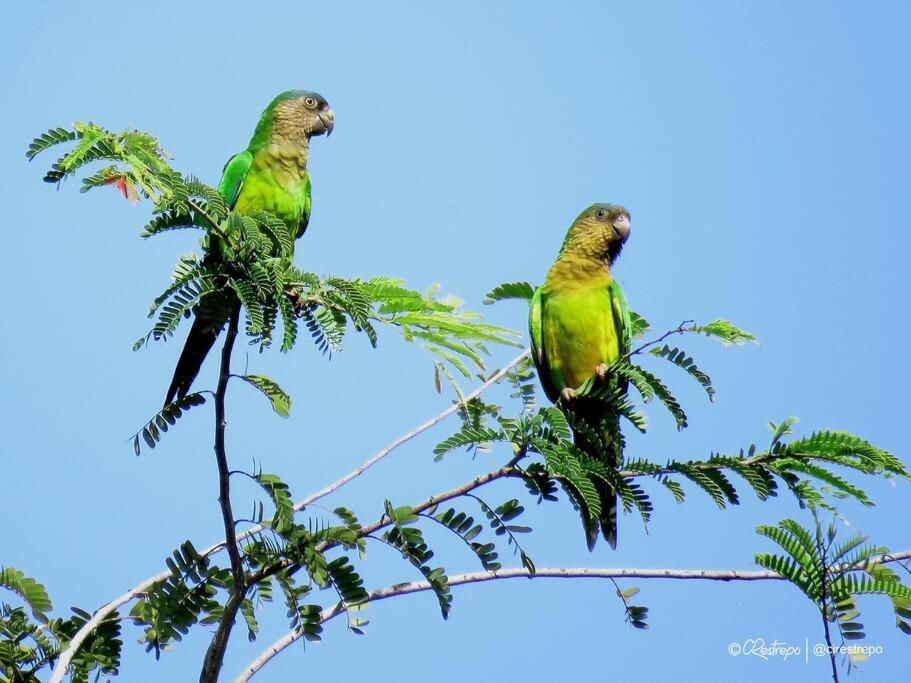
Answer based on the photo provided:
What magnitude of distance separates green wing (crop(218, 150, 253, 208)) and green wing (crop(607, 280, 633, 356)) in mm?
2577

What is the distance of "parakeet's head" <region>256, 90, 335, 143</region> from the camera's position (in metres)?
6.68

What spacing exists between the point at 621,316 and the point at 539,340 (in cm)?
52

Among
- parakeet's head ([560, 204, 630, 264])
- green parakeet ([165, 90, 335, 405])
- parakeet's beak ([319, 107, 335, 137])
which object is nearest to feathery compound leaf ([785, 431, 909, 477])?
parakeet's head ([560, 204, 630, 264])

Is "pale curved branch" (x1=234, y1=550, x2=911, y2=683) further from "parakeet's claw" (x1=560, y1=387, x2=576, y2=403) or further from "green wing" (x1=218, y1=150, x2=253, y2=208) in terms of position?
"green wing" (x1=218, y1=150, x2=253, y2=208)

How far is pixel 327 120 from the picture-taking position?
716 centimetres

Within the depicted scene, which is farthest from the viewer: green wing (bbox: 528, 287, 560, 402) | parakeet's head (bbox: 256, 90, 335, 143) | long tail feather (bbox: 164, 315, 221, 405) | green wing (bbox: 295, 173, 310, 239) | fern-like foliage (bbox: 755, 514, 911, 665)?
parakeet's head (bbox: 256, 90, 335, 143)

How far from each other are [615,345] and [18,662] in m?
3.56

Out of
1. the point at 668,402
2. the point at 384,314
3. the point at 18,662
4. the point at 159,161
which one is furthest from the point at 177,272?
the point at 668,402

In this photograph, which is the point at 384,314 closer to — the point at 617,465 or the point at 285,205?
the point at 617,465

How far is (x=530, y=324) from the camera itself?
567cm

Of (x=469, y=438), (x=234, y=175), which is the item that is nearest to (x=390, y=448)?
(x=469, y=438)

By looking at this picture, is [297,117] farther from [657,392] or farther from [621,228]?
[657,392]

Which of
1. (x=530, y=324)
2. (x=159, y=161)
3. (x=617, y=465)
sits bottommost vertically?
(x=617, y=465)

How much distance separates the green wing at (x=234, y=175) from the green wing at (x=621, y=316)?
8.45ft
